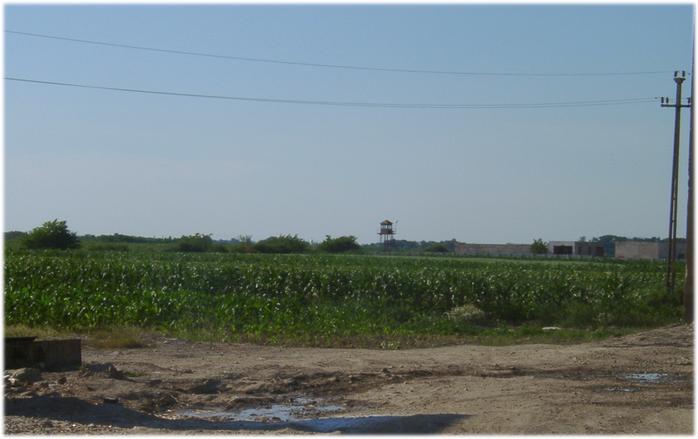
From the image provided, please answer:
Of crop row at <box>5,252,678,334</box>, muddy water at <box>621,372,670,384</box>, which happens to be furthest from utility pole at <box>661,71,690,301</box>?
muddy water at <box>621,372,670,384</box>

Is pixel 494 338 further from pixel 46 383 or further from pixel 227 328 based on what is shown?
pixel 46 383

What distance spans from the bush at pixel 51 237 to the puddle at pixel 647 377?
6482 cm

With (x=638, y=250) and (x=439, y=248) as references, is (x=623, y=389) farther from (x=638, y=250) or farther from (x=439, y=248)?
(x=439, y=248)

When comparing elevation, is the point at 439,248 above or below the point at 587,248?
below

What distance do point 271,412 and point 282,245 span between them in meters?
74.3

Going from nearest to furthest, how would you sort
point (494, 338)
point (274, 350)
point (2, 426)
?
point (2, 426), point (274, 350), point (494, 338)

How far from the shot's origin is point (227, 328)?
23688 mm

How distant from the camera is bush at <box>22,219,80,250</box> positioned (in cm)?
7519

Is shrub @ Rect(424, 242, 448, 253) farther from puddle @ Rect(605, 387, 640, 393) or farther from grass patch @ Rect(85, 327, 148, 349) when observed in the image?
puddle @ Rect(605, 387, 640, 393)

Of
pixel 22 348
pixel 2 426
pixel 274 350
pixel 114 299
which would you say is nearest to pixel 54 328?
pixel 114 299

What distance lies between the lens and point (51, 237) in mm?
75938

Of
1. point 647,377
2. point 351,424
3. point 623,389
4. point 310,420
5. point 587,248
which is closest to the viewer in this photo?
point 351,424

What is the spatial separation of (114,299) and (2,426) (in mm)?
15553

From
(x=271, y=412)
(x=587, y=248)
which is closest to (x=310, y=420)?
(x=271, y=412)
